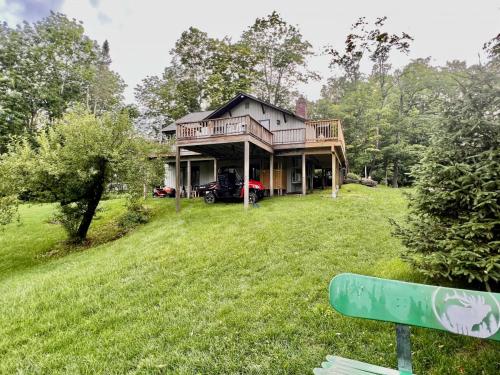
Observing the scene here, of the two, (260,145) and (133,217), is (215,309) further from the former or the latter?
(260,145)

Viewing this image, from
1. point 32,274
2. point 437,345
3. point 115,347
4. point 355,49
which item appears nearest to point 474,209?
point 437,345

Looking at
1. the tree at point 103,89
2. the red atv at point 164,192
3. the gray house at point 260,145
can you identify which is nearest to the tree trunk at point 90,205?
the gray house at point 260,145

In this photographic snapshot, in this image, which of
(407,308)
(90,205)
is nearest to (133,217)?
(90,205)

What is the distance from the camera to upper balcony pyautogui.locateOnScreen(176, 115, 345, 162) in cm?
1367

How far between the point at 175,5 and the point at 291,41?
2053 centimetres

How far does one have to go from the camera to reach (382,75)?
3177cm

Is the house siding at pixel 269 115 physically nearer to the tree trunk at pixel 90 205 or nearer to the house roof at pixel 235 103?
the house roof at pixel 235 103

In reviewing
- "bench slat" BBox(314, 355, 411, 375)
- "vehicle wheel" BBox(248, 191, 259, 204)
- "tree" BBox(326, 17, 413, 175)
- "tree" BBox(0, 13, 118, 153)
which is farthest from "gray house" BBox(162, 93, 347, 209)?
"tree" BBox(0, 13, 118, 153)

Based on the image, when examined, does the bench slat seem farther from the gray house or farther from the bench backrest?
the gray house

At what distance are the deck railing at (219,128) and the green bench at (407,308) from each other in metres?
11.4

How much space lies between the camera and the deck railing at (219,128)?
13.6m

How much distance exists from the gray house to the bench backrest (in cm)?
1113

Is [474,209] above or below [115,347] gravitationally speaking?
above

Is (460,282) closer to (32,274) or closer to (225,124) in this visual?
(32,274)
